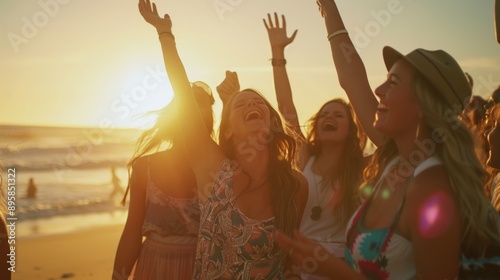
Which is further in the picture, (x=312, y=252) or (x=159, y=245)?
(x=159, y=245)

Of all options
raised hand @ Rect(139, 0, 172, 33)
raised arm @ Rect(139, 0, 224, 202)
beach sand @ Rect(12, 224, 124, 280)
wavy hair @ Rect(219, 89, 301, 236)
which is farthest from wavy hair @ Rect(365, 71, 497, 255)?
beach sand @ Rect(12, 224, 124, 280)

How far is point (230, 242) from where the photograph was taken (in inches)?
147

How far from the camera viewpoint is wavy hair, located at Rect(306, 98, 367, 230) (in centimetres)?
573

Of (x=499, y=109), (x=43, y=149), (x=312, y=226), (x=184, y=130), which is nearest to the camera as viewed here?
(x=184, y=130)

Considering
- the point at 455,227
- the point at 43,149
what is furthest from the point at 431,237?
the point at 43,149

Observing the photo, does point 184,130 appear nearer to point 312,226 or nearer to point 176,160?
point 176,160

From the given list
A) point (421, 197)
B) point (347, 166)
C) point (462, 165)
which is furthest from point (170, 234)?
point (462, 165)

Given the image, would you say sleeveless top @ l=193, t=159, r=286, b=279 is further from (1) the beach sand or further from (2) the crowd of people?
(1) the beach sand

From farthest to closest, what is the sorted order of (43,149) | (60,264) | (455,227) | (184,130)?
(43,149) → (60,264) → (184,130) → (455,227)

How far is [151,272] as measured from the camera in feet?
15.2

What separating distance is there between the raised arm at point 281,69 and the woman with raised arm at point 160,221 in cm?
166

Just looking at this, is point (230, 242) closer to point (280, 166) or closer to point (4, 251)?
point (280, 166)

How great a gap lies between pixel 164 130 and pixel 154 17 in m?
1.21

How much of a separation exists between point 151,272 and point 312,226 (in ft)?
6.18
